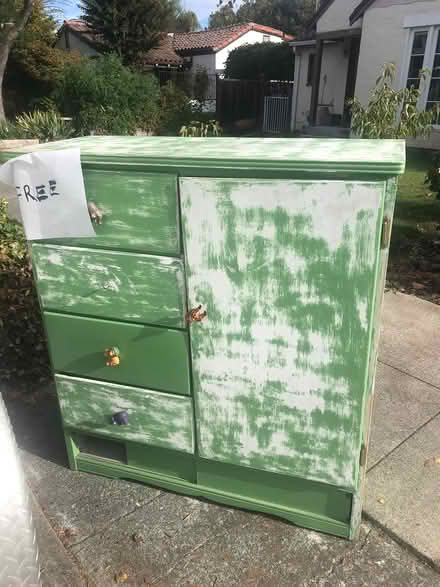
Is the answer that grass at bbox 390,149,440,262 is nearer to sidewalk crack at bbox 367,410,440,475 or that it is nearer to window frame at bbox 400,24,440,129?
sidewalk crack at bbox 367,410,440,475

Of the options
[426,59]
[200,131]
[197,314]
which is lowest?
[197,314]

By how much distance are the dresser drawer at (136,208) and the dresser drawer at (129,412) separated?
0.66 metres

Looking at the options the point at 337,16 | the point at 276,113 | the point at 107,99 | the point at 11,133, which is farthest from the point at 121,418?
the point at 276,113

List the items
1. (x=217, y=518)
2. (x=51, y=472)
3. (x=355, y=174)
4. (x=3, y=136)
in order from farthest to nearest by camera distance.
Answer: (x=3, y=136), (x=51, y=472), (x=217, y=518), (x=355, y=174)

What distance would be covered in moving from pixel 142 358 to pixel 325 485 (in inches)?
35.0

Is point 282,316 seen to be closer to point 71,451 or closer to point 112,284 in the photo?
point 112,284

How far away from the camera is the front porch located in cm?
1438

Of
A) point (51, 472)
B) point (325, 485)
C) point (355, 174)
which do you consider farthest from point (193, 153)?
point (51, 472)

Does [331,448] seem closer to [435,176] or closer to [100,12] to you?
[435,176]

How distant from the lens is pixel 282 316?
168 cm

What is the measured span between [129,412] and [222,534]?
64 centimetres

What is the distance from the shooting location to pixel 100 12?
20859 millimetres

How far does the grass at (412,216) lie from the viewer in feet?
18.2

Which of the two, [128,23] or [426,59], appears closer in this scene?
[426,59]
